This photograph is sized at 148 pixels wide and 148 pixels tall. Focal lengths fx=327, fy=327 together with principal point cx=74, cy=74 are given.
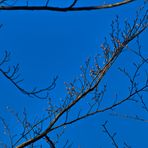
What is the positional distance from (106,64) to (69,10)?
2599 mm

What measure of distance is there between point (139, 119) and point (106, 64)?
3.69ft

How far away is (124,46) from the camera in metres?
5.10

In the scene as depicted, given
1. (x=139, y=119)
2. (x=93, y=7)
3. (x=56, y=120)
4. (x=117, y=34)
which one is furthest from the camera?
(x=117, y=34)

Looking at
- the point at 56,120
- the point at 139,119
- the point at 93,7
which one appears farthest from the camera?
the point at 56,120

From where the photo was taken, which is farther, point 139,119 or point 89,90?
point 89,90

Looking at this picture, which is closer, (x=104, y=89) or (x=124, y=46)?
(x=124, y=46)

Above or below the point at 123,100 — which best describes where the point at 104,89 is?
above

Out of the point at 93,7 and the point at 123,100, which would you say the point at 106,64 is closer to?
the point at 123,100

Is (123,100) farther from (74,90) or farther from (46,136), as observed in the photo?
(46,136)

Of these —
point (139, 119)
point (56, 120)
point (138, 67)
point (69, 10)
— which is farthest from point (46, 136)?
point (69, 10)

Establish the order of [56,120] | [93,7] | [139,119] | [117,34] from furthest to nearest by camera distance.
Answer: [117,34] < [56,120] < [139,119] < [93,7]

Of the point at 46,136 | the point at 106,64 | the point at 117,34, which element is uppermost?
the point at 117,34

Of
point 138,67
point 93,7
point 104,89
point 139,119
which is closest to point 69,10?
point 93,7

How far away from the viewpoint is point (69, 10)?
274cm
